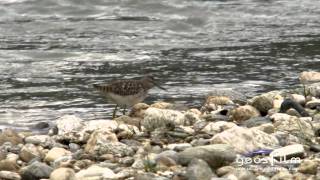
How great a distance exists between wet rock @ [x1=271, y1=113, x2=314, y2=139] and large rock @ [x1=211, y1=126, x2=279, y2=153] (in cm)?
35

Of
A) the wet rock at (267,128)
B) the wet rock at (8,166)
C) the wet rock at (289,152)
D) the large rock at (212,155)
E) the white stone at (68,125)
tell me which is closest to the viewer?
the large rock at (212,155)

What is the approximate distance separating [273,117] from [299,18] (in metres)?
9.97

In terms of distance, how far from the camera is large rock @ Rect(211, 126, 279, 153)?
21.0 ft

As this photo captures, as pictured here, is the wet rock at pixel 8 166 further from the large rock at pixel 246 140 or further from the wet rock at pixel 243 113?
the wet rock at pixel 243 113

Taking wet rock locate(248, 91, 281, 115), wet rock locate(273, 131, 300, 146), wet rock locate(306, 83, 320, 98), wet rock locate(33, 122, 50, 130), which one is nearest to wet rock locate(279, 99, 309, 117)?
wet rock locate(248, 91, 281, 115)

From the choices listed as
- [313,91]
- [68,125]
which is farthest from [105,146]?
[313,91]

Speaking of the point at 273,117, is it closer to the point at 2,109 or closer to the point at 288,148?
the point at 288,148

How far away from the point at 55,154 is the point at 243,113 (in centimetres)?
237

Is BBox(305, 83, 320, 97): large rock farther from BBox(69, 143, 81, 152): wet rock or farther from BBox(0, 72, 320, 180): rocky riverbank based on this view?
BBox(69, 143, 81, 152): wet rock

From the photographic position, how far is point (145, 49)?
571 inches

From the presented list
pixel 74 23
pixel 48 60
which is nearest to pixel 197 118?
pixel 48 60

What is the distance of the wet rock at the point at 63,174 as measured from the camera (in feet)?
19.1

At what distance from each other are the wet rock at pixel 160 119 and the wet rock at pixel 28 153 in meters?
1.18

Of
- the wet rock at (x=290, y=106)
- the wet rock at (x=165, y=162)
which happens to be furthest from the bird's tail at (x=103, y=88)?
the wet rock at (x=165, y=162)
